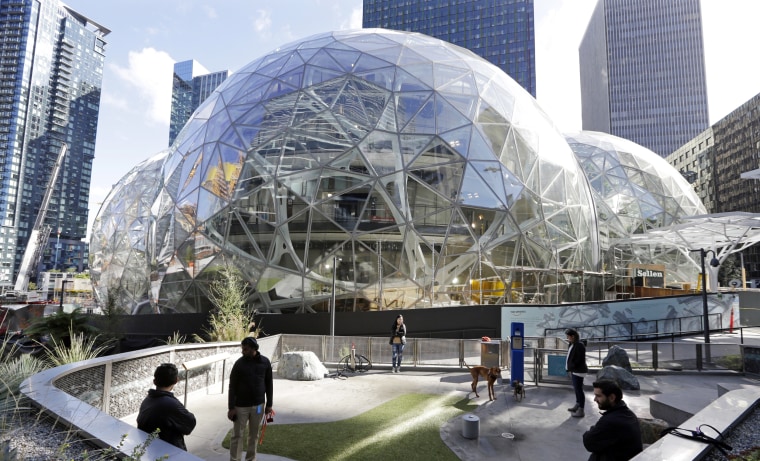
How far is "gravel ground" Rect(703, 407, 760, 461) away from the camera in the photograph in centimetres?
364

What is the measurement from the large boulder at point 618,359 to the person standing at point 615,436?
9349mm

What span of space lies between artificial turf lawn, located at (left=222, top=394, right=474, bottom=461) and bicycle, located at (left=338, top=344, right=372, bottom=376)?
161 inches

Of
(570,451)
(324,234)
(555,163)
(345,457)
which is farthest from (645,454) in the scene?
(555,163)

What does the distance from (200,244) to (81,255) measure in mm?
141182

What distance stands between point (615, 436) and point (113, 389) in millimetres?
7125

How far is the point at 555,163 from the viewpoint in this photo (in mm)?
21781

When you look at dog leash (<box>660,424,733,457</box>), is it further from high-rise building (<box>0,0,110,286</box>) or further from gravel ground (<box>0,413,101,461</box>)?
high-rise building (<box>0,0,110,286</box>)

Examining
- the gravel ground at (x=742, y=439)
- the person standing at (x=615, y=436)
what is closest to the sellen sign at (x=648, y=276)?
the gravel ground at (x=742, y=439)

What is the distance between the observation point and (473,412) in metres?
8.17

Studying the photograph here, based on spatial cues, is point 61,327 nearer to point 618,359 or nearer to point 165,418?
point 165,418

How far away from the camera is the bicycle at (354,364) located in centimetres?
1249

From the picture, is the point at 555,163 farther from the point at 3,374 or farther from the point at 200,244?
the point at 3,374

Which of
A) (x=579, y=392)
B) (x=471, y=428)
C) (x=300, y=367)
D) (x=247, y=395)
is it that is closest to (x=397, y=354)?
(x=300, y=367)

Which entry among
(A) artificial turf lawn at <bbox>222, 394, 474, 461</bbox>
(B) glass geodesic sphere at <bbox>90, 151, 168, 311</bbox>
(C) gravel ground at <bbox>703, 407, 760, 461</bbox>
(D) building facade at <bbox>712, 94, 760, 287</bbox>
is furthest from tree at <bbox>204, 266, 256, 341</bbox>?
(D) building facade at <bbox>712, 94, 760, 287</bbox>
